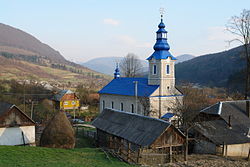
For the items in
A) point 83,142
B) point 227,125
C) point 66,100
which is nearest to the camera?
point 227,125

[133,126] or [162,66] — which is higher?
[162,66]

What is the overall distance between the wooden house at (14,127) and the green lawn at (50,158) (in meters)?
7.27

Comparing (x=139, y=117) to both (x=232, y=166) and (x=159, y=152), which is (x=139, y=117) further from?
(x=232, y=166)

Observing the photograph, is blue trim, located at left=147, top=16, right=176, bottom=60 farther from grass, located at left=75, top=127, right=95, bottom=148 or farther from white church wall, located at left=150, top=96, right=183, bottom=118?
grass, located at left=75, top=127, right=95, bottom=148

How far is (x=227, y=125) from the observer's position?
28000 millimetres

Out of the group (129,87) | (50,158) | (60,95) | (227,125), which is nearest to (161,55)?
(129,87)

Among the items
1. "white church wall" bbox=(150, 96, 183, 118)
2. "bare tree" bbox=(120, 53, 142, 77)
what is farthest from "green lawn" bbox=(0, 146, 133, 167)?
"bare tree" bbox=(120, 53, 142, 77)

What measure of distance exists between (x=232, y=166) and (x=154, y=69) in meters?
22.5

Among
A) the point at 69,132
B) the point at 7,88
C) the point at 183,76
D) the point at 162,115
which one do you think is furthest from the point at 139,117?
the point at 183,76

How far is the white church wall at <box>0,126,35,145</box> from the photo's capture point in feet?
92.9

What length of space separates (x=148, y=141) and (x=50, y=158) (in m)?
7.39

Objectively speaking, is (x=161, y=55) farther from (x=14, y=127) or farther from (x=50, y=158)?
(x=50, y=158)

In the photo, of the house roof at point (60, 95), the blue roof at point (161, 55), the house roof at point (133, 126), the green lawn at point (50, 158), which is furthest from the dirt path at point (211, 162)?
the house roof at point (60, 95)

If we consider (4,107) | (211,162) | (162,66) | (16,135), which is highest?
(162,66)
